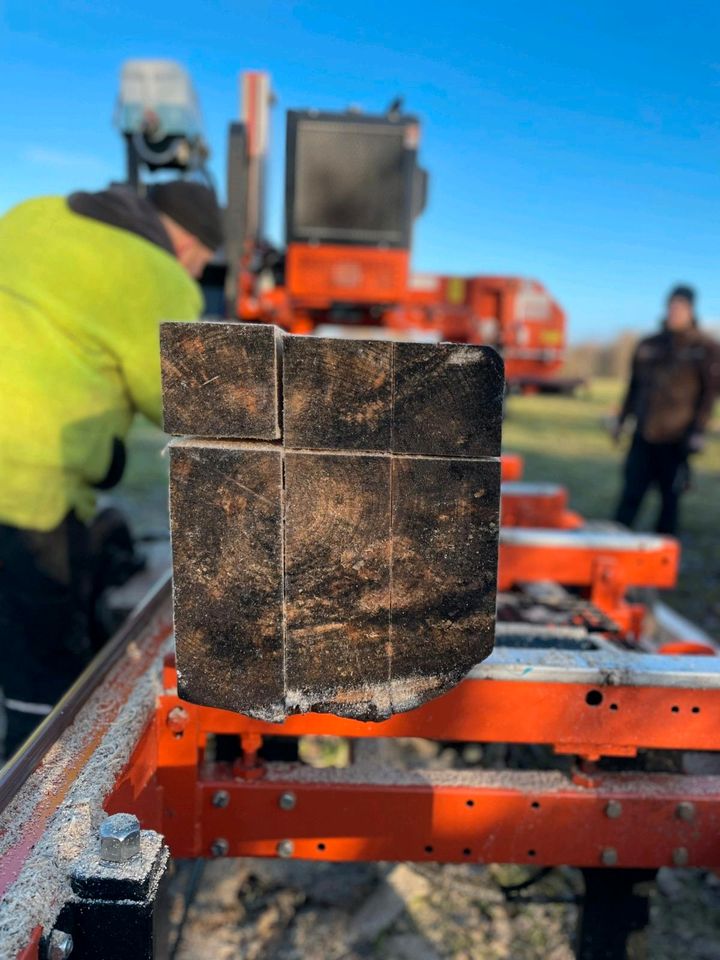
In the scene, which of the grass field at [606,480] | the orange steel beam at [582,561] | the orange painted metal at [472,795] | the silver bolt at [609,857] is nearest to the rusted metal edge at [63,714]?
the orange painted metal at [472,795]

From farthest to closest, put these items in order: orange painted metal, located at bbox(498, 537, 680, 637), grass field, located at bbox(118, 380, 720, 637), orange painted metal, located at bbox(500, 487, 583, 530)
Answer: grass field, located at bbox(118, 380, 720, 637)
orange painted metal, located at bbox(500, 487, 583, 530)
orange painted metal, located at bbox(498, 537, 680, 637)

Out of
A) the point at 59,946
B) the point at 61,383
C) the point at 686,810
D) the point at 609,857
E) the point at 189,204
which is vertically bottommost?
the point at 609,857

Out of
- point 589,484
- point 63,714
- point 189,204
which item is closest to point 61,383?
point 189,204

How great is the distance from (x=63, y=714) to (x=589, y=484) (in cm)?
931

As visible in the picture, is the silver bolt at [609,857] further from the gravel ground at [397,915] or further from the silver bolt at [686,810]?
the gravel ground at [397,915]

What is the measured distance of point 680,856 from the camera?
1.71 meters

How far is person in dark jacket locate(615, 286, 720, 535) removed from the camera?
5.67 meters

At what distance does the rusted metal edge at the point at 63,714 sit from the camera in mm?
1368

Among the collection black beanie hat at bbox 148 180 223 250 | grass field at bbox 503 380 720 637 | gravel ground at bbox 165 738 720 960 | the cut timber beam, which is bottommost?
gravel ground at bbox 165 738 720 960

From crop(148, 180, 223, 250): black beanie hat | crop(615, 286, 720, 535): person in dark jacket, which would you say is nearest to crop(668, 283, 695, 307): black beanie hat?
crop(615, 286, 720, 535): person in dark jacket

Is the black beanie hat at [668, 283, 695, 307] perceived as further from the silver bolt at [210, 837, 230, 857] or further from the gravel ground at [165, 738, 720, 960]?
the silver bolt at [210, 837, 230, 857]

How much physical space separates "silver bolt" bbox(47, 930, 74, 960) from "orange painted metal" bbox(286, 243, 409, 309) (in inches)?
195

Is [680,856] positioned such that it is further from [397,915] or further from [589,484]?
[589,484]

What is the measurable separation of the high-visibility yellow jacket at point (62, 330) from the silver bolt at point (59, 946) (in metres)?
1.52
